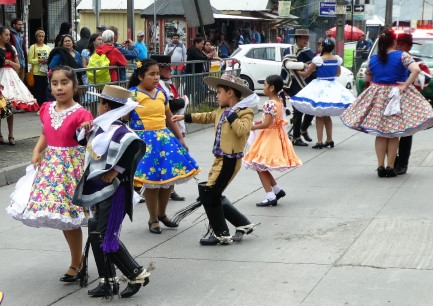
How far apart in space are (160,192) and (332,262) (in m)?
2.05

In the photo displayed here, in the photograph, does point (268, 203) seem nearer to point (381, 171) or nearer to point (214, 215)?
point (214, 215)

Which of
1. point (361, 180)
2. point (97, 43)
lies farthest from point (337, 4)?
point (361, 180)

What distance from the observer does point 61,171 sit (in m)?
6.72

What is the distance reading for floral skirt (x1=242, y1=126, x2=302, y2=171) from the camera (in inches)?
397

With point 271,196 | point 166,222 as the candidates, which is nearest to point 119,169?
point 166,222

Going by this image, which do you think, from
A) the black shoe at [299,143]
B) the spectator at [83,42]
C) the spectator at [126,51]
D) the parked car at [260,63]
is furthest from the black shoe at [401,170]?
the parked car at [260,63]

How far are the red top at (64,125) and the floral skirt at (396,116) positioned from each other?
553 centimetres

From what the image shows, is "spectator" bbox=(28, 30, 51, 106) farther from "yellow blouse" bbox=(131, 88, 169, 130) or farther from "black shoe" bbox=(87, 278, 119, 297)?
"black shoe" bbox=(87, 278, 119, 297)

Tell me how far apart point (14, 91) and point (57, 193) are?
7668 millimetres

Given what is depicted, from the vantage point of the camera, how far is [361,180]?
11609mm

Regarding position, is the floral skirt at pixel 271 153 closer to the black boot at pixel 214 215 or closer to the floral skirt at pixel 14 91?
the black boot at pixel 214 215

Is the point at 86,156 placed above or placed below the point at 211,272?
above

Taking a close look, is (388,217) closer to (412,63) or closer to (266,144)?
(266,144)

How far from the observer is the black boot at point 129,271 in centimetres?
645
